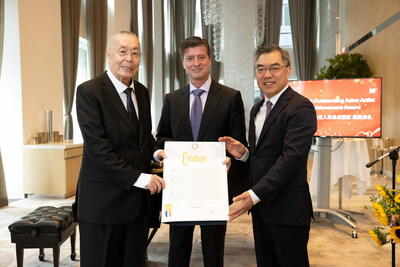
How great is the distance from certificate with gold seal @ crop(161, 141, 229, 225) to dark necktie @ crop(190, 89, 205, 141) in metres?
0.34

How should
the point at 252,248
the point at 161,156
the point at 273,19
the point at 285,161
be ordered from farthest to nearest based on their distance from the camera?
the point at 273,19, the point at 252,248, the point at 161,156, the point at 285,161

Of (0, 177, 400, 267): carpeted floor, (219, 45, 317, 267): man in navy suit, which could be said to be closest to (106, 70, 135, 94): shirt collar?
(219, 45, 317, 267): man in navy suit

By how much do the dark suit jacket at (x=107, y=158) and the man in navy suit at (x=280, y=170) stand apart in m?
0.55

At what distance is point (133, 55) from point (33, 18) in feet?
17.8

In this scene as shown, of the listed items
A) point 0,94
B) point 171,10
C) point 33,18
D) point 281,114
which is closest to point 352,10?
point 171,10

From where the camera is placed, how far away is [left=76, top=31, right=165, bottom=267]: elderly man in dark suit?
187 cm

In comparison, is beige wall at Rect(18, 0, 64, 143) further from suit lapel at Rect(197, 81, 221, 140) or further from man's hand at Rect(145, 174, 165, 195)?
man's hand at Rect(145, 174, 165, 195)

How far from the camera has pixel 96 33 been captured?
8.73 meters

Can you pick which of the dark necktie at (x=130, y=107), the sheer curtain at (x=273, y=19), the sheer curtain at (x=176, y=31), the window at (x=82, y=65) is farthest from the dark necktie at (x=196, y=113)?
the sheer curtain at (x=273, y=19)

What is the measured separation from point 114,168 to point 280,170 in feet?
2.83

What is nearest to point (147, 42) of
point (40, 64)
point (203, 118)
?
point (40, 64)

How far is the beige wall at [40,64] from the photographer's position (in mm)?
6223

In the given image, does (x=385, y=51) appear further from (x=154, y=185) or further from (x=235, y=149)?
(x=154, y=185)

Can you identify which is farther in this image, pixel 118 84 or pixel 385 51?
pixel 385 51
